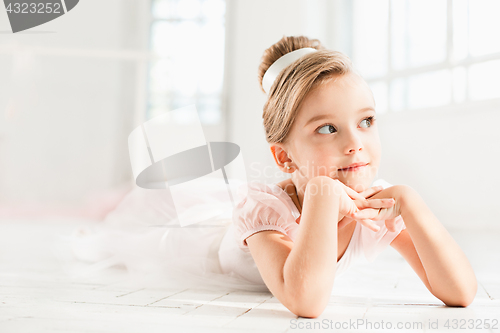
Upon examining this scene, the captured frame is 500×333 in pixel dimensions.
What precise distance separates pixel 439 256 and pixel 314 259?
240 mm

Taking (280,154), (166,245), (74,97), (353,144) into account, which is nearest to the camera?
(353,144)

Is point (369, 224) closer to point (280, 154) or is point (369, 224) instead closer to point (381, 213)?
point (381, 213)

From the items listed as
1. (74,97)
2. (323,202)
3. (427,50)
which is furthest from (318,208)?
(74,97)

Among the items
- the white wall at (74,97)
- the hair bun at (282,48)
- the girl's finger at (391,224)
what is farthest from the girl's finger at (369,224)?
the white wall at (74,97)

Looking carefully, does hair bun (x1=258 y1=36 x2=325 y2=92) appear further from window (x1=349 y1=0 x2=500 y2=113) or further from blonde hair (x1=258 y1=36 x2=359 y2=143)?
window (x1=349 y1=0 x2=500 y2=113)

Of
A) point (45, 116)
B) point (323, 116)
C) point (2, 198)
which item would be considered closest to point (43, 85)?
point (45, 116)

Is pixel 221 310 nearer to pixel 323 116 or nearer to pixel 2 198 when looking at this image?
pixel 323 116

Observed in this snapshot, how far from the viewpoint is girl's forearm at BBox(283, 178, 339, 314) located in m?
0.56

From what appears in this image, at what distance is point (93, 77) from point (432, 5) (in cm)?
331

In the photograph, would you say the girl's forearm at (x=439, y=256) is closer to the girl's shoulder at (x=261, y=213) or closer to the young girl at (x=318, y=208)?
the young girl at (x=318, y=208)

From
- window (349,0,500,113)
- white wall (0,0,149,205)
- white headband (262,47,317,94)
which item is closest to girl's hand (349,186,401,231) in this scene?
white headband (262,47,317,94)

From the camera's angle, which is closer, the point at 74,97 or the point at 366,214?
the point at 366,214

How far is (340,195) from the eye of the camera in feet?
1.97

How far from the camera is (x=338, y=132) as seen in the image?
0.69 meters
